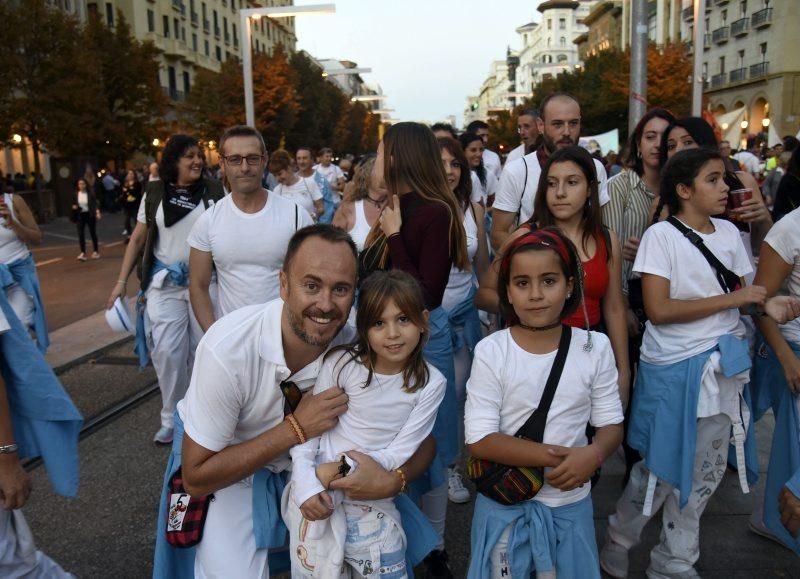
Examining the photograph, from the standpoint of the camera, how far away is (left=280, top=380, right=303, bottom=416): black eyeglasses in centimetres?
258

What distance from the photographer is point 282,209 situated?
4.34 metres

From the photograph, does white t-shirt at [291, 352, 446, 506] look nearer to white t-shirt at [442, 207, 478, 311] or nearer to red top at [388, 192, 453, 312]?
red top at [388, 192, 453, 312]

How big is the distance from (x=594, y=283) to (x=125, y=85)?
99.8ft

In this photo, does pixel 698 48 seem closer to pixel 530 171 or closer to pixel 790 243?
pixel 530 171

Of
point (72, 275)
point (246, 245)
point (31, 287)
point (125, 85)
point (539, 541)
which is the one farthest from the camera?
point (125, 85)

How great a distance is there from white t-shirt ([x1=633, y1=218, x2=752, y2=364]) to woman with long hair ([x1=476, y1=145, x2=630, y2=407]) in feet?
0.49

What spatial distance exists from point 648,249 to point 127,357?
19.5ft

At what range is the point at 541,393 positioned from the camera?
2613 mm

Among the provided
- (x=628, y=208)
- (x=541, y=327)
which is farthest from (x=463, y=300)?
(x=541, y=327)

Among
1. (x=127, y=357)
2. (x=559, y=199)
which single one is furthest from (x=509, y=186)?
(x=127, y=357)

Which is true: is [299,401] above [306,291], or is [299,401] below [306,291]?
below

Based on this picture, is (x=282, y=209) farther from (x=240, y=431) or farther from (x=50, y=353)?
(x=50, y=353)

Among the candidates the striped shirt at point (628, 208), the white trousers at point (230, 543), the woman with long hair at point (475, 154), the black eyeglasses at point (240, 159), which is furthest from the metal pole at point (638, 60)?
the white trousers at point (230, 543)

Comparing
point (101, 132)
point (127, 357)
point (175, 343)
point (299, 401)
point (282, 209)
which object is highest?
point (101, 132)
